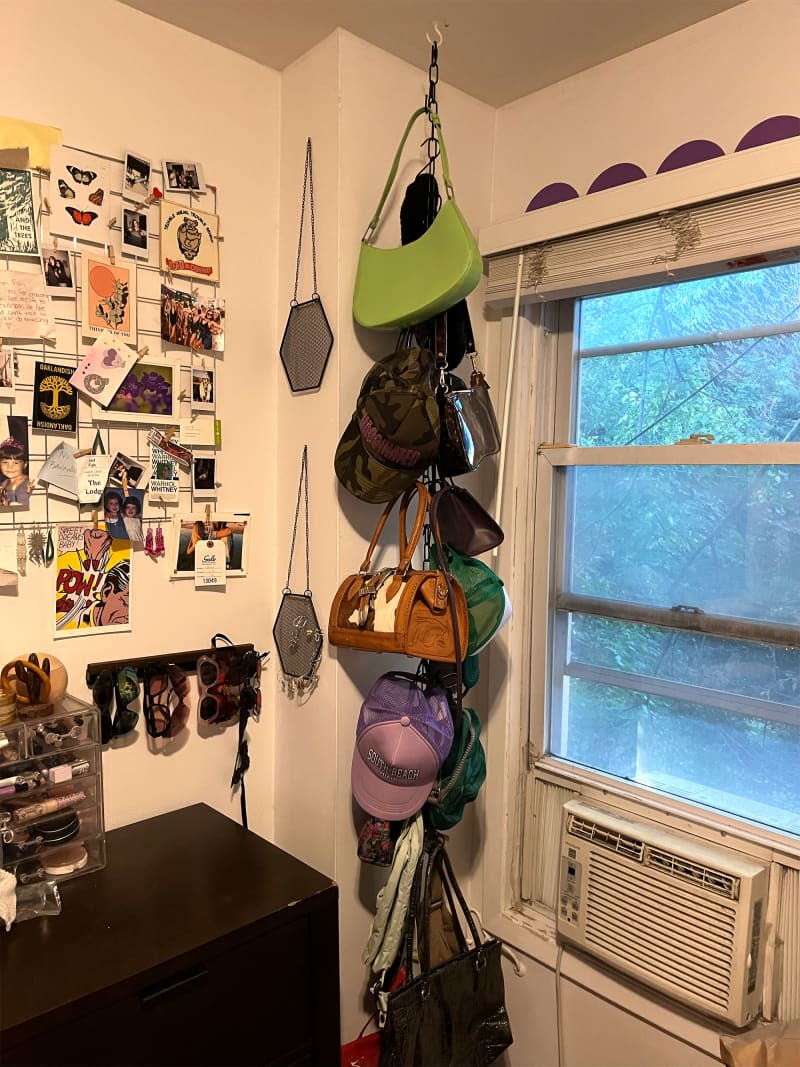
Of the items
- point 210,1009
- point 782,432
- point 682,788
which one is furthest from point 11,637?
point 782,432

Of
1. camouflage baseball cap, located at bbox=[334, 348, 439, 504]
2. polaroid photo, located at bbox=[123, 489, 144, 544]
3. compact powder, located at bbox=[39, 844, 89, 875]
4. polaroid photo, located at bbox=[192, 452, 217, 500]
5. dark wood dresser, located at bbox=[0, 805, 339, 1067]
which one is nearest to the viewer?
dark wood dresser, located at bbox=[0, 805, 339, 1067]

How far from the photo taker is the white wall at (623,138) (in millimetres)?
1465

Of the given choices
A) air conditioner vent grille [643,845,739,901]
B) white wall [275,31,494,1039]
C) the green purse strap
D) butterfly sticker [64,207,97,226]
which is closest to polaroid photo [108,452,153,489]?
white wall [275,31,494,1039]

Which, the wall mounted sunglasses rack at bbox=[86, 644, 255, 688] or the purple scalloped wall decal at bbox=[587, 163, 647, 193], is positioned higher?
the purple scalloped wall decal at bbox=[587, 163, 647, 193]

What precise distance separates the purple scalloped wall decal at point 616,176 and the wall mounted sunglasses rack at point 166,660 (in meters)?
1.28

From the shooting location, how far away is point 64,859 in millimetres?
1369

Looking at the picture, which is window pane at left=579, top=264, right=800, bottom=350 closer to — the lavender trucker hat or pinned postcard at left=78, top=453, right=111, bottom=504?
the lavender trucker hat

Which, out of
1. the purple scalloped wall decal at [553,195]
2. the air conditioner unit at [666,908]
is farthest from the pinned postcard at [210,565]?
the purple scalloped wall decal at [553,195]

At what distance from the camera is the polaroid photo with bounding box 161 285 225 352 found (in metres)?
1.59

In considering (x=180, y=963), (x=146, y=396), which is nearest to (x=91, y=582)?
(x=146, y=396)

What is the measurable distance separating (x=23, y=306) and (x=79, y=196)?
244 mm

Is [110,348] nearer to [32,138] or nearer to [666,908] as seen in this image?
[32,138]

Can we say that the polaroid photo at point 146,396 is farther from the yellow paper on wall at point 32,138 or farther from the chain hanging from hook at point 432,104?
the chain hanging from hook at point 432,104

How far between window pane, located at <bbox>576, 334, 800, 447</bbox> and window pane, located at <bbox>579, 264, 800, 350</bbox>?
0.04 m
